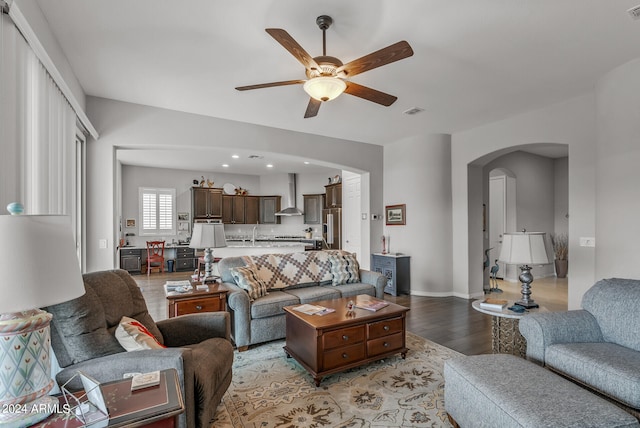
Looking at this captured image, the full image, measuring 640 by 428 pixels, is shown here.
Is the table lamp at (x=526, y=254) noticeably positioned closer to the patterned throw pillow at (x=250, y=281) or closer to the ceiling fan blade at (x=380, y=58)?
the ceiling fan blade at (x=380, y=58)

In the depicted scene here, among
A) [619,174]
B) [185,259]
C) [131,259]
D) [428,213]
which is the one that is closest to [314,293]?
[428,213]

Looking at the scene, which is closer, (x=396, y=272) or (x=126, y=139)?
(x=126, y=139)

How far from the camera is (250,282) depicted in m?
3.63

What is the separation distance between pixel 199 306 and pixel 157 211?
6579 mm

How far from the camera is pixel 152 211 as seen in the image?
884cm

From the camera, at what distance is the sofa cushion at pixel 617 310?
2.21 metres

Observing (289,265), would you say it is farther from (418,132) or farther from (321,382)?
(418,132)

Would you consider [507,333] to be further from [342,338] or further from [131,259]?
[131,259]

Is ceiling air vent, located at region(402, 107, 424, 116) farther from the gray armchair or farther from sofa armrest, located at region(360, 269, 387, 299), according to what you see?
the gray armchair

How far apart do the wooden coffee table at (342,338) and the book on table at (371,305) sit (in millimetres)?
44

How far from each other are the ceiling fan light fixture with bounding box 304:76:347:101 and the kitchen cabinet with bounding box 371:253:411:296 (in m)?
3.80

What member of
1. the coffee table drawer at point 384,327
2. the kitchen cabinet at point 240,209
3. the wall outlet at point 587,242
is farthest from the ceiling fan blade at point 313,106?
the kitchen cabinet at point 240,209

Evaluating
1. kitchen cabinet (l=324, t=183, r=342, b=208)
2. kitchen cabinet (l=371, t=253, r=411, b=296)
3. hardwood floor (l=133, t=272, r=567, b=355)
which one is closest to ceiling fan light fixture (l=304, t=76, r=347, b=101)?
hardwood floor (l=133, t=272, r=567, b=355)

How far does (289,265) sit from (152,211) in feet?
20.5
